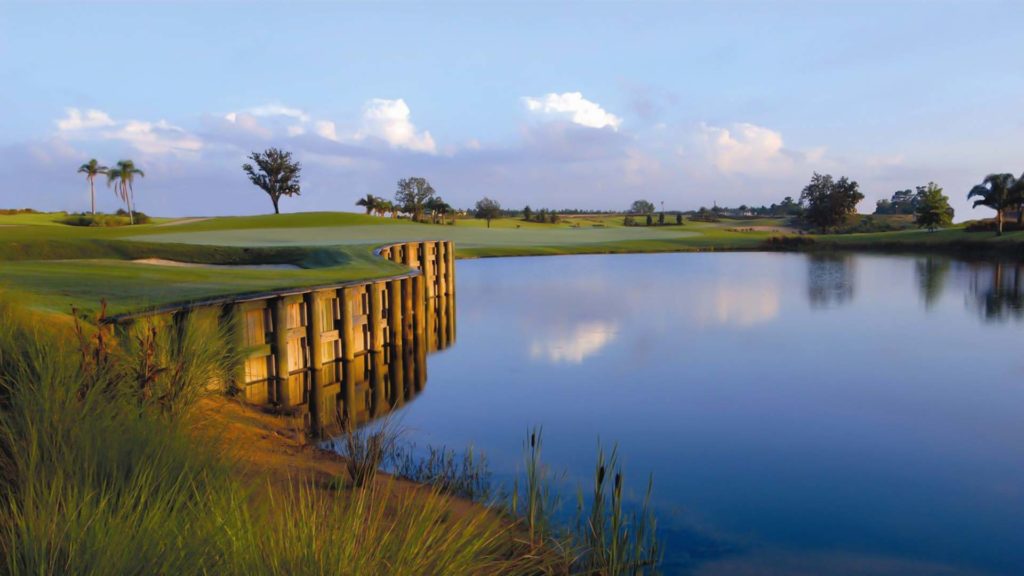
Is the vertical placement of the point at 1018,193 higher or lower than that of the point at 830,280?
higher

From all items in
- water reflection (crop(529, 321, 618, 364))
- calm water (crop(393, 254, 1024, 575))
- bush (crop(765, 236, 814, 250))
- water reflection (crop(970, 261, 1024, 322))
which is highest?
bush (crop(765, 236, 814, 250))

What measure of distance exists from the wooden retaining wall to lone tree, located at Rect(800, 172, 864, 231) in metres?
94.3

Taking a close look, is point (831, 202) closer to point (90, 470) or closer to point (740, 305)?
point (740, 305)

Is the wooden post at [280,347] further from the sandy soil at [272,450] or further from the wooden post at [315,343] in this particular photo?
the sandy soil at [272,450]

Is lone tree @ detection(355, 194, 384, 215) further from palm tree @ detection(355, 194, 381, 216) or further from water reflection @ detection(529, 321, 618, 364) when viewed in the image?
water reflection @ detection(529, 321, 618, 364)

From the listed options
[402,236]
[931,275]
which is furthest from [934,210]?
[402,236]

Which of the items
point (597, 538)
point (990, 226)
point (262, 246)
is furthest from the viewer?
point (990, 226)

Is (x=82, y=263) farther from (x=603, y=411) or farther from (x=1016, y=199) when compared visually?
(x=1016, y=199)

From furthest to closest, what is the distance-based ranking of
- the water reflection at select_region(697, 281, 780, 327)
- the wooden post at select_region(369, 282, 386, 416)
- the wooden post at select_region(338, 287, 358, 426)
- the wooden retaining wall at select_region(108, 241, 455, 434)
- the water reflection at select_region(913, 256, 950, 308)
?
the water reflection at select_region(913, 256, 950, 308)
the water reflection at select_region(697, 281, 780, 327)
the wooden post at select_region(369, 282, 386, 416)
the wooden post at select_region(338, 287, 358, 426)
the wooden retaining wall at select_region(108, 241, 455, 434)

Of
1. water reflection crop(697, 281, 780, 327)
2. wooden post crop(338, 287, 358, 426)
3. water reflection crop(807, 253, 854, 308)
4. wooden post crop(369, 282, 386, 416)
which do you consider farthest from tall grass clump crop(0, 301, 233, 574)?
water reflection crop(807, 253, 854, 308)

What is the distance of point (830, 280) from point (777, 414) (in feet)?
107

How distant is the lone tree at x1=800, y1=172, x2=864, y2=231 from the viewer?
104 metres

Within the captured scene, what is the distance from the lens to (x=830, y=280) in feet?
147

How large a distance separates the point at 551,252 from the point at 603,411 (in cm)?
5683
